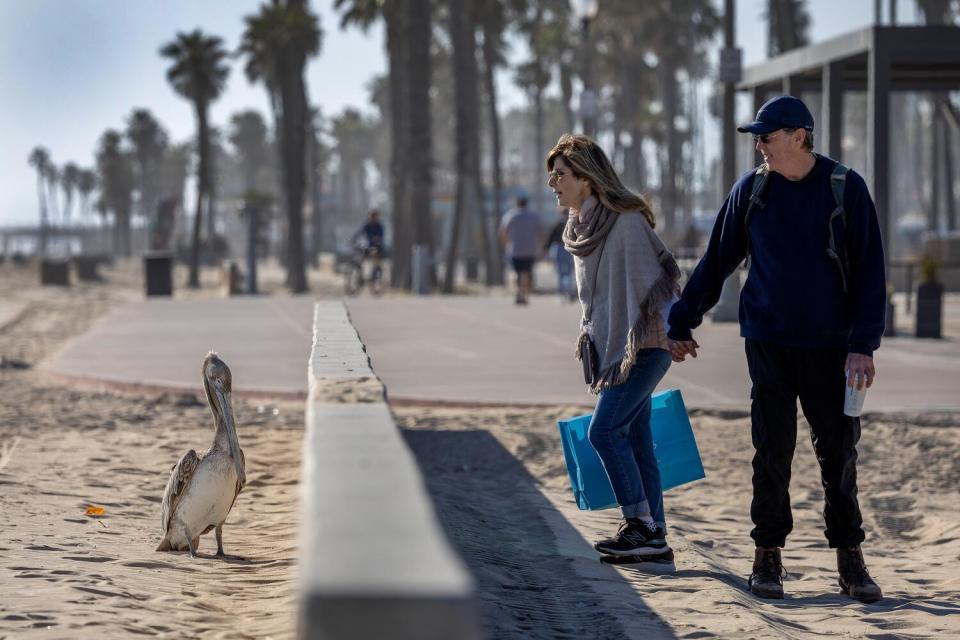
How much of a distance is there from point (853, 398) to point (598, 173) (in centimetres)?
138

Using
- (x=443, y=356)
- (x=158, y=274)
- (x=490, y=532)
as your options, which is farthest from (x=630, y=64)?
(x=490, y=532)

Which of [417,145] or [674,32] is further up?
[674,32]

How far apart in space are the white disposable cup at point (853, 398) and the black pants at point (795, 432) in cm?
7

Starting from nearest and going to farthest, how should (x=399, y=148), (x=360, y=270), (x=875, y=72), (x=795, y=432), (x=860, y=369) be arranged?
(x=860, y=369)
(x=795, y=432)
(x=875, y=72)
(x=360, y=270)
(x=399, y=148)

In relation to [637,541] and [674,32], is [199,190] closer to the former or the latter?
[674,32]

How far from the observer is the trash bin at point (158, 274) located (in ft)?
101

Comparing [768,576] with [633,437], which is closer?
[768,576]

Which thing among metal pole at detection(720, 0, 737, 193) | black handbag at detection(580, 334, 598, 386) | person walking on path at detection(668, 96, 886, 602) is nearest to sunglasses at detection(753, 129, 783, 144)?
person walking on path at detection(668, 96, 886, 602)

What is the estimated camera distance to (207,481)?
6.11 metres

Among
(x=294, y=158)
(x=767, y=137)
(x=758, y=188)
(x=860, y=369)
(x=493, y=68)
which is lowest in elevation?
(x=860, y=369)

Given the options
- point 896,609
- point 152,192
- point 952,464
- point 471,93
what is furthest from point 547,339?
point 152,192

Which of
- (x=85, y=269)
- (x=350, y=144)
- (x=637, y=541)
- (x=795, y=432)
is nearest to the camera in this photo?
(x=795, y=432)

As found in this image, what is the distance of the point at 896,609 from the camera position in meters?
5.86

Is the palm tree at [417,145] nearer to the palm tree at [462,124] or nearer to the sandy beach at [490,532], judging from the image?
the palm tree at [462,124]
